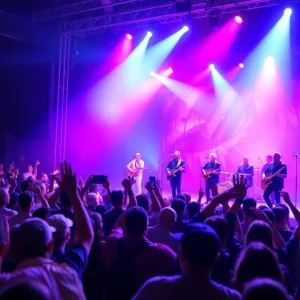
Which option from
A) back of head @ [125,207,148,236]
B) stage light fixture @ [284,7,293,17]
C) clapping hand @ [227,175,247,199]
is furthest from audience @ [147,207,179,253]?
stage light fixture @ [284,7,293,17]

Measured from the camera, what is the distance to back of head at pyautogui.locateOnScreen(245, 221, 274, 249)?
260cm

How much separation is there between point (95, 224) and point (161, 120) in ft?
41.3

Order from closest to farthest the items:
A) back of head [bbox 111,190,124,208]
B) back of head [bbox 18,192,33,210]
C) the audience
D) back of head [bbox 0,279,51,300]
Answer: back of head [bbox 0,279,51,300] → the audience → back of head [bbox 18,192,33,210] → back of head [bbox 111,190,124,208]

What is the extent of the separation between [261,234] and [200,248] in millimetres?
941

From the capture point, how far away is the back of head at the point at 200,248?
5.92ft

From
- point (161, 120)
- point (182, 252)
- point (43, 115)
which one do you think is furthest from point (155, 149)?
point (182, 252)

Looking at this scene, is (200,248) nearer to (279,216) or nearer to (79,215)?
(79,215)

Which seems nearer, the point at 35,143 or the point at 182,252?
the point at 182,252

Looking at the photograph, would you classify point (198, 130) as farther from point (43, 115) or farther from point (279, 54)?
point (43, 115)

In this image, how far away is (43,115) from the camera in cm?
1388

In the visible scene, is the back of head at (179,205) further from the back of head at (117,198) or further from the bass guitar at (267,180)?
the bass guitar at (267,180)

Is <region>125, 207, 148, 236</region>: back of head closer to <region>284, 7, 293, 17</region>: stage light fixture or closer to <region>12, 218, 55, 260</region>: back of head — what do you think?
<region>12, 218, 55, 260</region>: back of head

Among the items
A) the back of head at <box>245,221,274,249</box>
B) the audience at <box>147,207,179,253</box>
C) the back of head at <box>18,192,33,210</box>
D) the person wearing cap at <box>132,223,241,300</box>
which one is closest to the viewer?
the person wearing cap at <box>132,223,241,300</box>

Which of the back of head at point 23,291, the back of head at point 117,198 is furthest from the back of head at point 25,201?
the back of head at point 23,291
